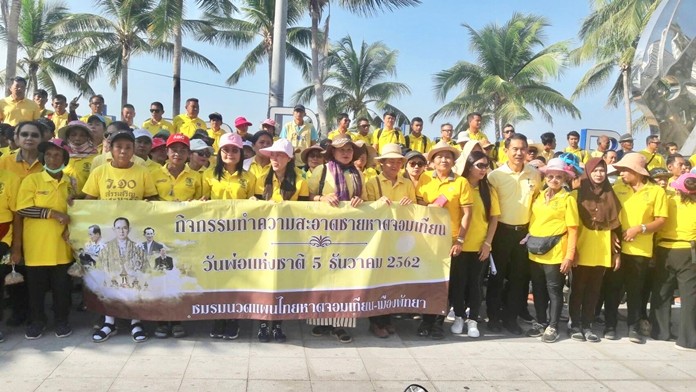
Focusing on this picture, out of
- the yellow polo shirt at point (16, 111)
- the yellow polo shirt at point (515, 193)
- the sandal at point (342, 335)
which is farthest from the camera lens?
the yellow polo shirt at point (16, 111)

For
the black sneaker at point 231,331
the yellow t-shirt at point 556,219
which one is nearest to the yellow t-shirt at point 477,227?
the yellow t-shirt at point 556,219

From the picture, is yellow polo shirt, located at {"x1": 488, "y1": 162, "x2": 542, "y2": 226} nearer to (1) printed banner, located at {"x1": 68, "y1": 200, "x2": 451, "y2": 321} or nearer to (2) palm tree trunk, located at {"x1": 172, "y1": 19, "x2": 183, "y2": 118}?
(1) printed banner, located at {"x1": 68, "y1": 200, "x2": 451, "y2": 321}

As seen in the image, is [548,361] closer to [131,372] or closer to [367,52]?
[131,372]

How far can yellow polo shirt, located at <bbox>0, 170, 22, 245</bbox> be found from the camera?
487 cm

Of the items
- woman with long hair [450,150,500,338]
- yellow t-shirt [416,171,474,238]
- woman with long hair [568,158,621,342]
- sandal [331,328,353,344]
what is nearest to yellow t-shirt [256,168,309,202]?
yellow t-shirt [416,171,474,238]

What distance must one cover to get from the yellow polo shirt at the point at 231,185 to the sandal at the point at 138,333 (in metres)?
1.39

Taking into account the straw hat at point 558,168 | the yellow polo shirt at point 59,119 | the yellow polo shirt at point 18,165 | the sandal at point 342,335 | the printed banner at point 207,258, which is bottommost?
the sandal at point 342,335

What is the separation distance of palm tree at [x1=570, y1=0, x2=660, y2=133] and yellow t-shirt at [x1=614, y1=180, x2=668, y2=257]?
2082 centimetres

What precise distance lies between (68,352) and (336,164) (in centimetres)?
291

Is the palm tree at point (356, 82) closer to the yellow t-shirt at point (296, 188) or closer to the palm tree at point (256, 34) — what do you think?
the palm tree at point (256, 34)

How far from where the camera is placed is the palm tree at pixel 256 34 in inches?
1012

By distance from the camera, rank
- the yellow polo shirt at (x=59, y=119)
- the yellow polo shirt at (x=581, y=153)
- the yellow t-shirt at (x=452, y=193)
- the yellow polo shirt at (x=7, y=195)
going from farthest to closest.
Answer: the yellow polo shirt at (x=581, y=153), the yellow polo shirt at (x=59, y=119), the yellow t-shirt at (x=452, y=193), the yellow polo shirt at (x=7, y=195)

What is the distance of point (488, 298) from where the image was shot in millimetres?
6074

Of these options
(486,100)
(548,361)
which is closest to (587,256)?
(548,361)
